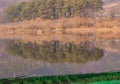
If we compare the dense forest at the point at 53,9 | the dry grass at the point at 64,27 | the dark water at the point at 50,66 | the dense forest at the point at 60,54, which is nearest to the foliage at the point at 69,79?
the dark water at the point at 50,66

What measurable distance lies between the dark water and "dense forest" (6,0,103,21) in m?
12.2

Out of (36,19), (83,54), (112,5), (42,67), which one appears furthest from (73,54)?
(112,5)

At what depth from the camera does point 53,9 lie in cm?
2414

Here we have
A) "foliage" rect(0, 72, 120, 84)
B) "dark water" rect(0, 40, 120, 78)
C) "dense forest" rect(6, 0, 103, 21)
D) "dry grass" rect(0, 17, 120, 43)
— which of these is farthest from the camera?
"dense forest" rect(6, 0, 103, 21)

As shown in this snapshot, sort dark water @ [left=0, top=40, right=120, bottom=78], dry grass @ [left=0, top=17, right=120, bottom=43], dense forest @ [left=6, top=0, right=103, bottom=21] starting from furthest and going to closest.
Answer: dense forest @ [left=6, top=0, right=103, bottom=21] < dry grass @ [left=0, top=17, right=120, bottom=43] < dark water @ [left=0, top=40, right=120, bottom=78]

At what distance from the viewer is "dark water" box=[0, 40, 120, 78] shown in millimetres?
9211

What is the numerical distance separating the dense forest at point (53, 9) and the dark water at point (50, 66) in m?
12.2

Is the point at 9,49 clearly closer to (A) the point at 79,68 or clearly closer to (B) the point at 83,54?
(B) the point at 83,54

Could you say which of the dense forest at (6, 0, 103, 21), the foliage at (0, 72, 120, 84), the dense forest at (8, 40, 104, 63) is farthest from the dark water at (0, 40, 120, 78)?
the dense forest at (6, 0, 103, 21)

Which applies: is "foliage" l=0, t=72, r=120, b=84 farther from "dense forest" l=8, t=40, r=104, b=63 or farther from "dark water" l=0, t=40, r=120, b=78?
"dense forest" l=8, t=40, r=104, b=63

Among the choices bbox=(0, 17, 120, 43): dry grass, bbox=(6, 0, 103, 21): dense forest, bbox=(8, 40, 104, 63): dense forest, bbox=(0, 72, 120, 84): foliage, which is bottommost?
bbox=(0, 17, 120, 43): dry grass

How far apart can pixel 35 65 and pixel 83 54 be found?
81.5 inches

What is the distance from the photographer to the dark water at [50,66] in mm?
9211

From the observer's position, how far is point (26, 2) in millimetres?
26469
